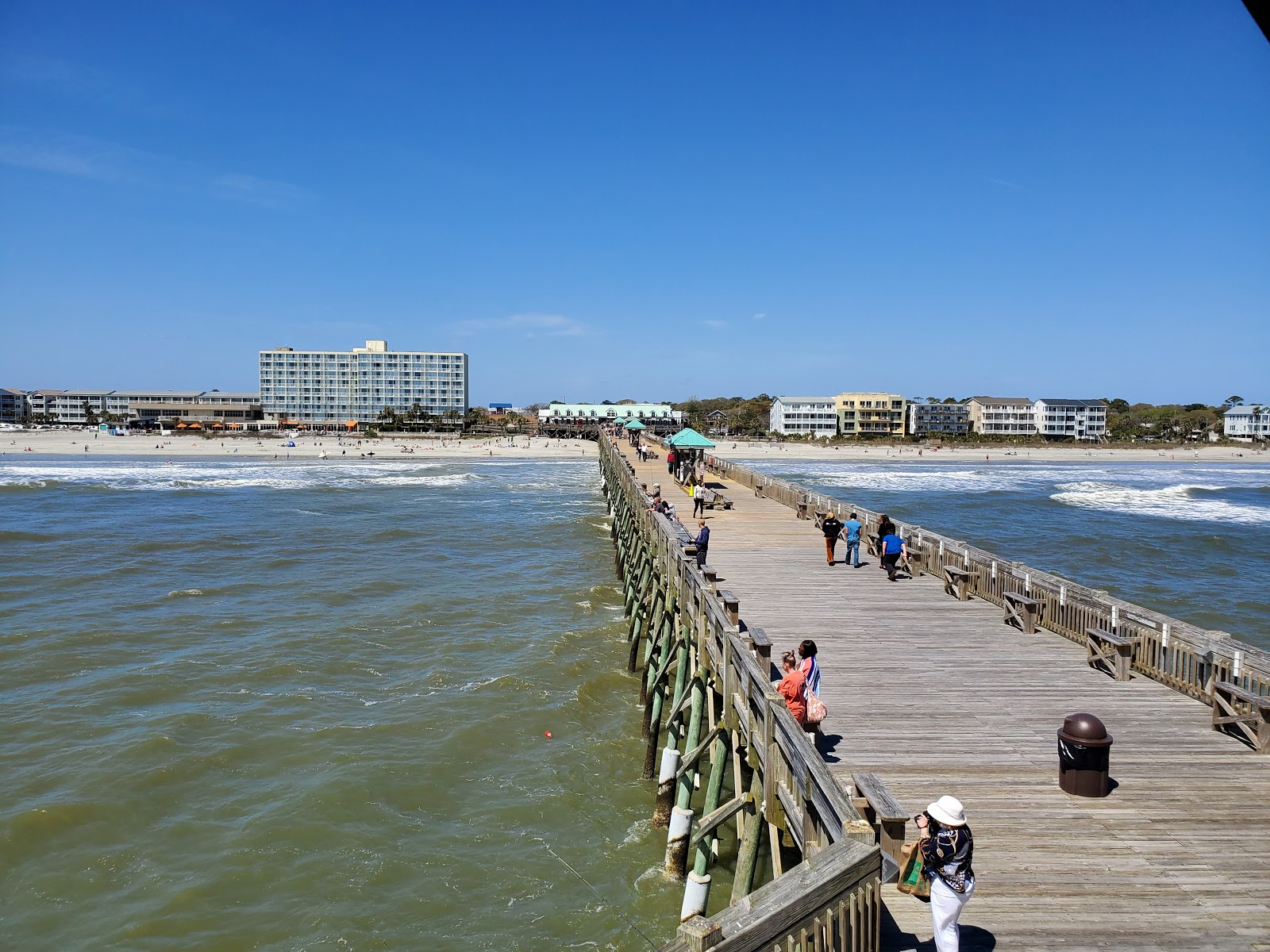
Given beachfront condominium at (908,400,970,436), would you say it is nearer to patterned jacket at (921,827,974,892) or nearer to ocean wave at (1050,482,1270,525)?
ocean wave at (1050,482,1270,525)

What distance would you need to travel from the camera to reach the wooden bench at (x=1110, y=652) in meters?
10.3

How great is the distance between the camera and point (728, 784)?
11.8 meters

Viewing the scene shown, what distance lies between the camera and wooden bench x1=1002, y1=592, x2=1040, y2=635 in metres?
12.6

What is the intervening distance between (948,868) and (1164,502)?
6480 centimetres

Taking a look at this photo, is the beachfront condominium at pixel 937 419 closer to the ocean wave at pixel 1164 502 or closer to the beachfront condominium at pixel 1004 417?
the beachfront condominium at pixel 1004 417

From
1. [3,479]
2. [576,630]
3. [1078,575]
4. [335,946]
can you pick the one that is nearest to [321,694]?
[576,630]

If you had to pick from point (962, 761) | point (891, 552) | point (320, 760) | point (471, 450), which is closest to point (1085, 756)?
point (962, 761)

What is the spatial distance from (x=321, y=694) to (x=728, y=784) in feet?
25.7

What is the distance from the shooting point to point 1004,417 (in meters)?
168

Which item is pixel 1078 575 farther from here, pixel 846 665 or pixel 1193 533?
pixel 846 665

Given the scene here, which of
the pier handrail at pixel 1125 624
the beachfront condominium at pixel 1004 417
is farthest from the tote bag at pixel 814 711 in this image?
the beachfront condominium at pixel 1004 417

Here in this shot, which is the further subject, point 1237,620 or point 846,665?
point 1237,620

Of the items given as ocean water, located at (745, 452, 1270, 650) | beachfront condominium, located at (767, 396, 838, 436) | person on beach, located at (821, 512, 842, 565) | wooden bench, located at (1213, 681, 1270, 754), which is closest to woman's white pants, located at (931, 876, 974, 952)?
wooden bench, located at (1213, 681, 1270, 754)

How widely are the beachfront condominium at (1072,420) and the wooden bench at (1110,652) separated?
16868cm
